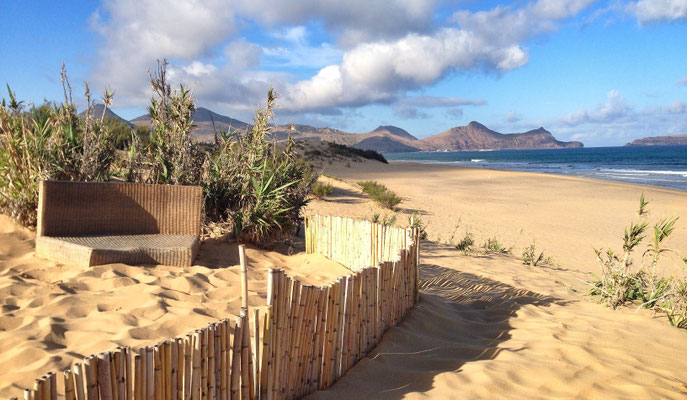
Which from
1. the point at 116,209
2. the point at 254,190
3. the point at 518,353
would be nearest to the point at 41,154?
the point at 116,209

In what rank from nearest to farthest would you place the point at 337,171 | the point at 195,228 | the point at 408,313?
the point at 408,313, the point at 195,228, the point at 337,171

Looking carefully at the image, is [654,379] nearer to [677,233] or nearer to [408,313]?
[408,313]

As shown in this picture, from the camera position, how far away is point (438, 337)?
3.48 meters

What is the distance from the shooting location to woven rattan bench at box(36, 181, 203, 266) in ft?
13.2

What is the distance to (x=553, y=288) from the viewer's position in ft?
17.5

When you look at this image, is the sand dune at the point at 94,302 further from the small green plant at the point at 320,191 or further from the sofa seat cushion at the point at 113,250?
the small green plant at the point at 320,191

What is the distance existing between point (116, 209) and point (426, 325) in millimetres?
3171

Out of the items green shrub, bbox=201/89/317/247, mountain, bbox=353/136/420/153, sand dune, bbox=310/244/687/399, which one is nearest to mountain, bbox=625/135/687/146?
mountain, bbox=353/136/420/153

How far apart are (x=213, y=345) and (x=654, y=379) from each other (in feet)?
8.60

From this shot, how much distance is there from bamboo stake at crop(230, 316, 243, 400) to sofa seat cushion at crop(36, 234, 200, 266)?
2274 millimetres

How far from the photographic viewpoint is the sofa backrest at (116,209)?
4219 mm

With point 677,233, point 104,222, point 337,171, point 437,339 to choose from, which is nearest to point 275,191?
point 104,222

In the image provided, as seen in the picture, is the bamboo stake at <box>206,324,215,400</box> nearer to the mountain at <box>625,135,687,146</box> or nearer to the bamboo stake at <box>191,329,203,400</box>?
the bamboo stake at <box>191,329,203,400</box>

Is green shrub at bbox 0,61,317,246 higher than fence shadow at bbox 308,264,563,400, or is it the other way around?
green shrub at bbox 0,61,317,246
